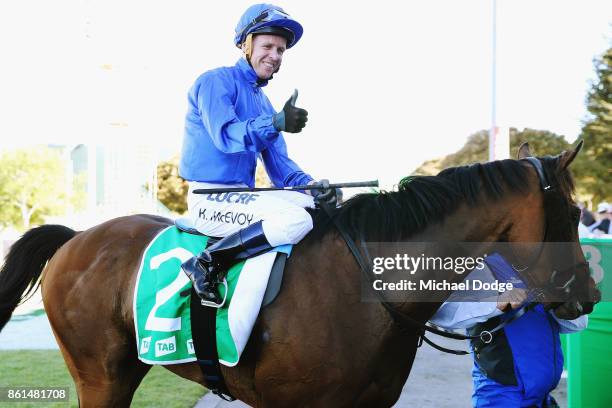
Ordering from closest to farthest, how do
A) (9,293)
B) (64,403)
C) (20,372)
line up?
(9,293) → (64,403) → (20,372)

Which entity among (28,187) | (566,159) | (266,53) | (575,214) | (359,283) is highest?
(266,53)

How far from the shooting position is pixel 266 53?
316 cm

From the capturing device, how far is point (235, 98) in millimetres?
3127

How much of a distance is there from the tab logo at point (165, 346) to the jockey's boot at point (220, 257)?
0.31 meters

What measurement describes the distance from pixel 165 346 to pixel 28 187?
45.2 metres

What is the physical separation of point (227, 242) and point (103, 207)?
2045 centimetres

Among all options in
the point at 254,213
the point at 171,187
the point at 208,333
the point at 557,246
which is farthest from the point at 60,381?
the point at 171,187

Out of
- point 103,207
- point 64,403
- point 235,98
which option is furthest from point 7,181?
point 235,98

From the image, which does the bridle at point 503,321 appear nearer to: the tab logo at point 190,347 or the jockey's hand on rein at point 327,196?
the jockey's hand on rein at point 327,196

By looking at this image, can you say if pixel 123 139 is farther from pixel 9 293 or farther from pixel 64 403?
pixel 9 293

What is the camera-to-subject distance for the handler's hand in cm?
286

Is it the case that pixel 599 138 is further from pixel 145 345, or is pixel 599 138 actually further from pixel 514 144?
pixel 145 345

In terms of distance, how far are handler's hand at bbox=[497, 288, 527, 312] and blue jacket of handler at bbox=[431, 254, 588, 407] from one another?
4cm

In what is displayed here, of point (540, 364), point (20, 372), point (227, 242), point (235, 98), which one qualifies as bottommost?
point (20, 372)
